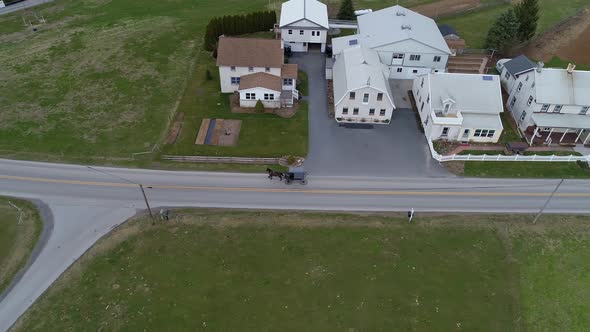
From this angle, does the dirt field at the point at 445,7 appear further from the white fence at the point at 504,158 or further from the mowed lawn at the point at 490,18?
the white fence at the point at 504,158

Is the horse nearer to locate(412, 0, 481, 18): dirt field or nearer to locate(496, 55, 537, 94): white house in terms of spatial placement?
locate(496, 55, 537, 94): white house

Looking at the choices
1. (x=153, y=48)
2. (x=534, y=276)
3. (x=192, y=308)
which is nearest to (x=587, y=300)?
(x=534, y=276)

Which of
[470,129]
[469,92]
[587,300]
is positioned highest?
[469,92]

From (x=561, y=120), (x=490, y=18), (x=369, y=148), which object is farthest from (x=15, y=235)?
(x=490, y=18)

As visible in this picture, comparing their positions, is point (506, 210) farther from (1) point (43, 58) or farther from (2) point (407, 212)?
(1) point (43, 58)

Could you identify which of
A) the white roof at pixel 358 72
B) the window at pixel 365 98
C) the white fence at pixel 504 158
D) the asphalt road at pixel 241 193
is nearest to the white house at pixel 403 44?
the white roof at pixel 358 72

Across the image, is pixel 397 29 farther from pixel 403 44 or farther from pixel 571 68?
pixel 571 68
